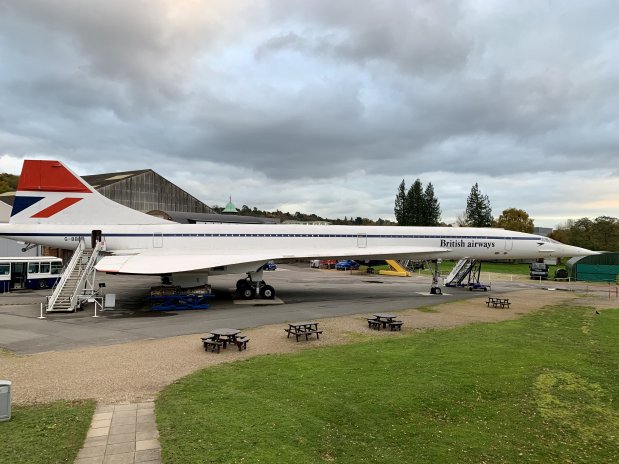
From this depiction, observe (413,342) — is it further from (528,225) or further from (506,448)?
(528,225)

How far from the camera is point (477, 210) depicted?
279ft

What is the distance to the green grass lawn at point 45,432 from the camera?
215 inches

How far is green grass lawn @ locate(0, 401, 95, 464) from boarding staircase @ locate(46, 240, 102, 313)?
12.2 meters

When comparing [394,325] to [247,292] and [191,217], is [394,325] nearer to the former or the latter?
[247,292]

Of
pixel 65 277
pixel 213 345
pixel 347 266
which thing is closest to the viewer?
pixel 213 345

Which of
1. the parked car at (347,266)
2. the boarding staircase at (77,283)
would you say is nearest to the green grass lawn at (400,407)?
the boarding staircase at (77,283)

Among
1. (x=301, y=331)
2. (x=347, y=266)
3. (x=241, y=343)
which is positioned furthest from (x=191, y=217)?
(x=241, y=343)

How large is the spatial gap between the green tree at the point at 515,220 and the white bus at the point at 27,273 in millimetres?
74396

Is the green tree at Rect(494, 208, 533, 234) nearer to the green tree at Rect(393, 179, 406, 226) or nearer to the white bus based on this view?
the green tree at Rect(393, 179, 406, 226)

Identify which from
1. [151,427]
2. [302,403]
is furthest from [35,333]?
[302,403]

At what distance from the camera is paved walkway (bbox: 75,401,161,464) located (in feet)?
17.8

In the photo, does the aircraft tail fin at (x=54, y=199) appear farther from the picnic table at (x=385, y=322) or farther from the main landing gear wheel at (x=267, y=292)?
the picnic table at (x=385, y=322)

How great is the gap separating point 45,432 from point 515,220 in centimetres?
8664

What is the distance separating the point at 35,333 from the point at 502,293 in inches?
1004
